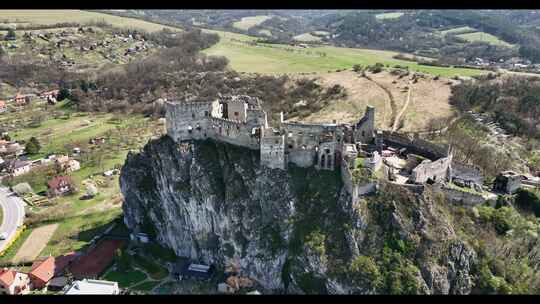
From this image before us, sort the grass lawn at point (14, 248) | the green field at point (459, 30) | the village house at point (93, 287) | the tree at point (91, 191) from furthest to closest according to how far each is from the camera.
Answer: the green field at point (459, 30) → the tree at point (91, 191) → the grass lawn at point (14, 248) → the village house at point (93, 287)

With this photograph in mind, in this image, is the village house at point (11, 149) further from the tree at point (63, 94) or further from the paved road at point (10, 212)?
the tree at point (63, 94)

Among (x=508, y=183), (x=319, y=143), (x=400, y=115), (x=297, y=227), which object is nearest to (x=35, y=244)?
(x=297, y=227)

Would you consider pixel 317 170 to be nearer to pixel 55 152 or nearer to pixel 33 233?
pixel 33 233

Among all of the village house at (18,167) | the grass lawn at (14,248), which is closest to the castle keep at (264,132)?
the grass lawn at (14,248)

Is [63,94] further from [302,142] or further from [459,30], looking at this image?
[459,30]

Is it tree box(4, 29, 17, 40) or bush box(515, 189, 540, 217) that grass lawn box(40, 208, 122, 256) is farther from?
tree box(4, 29, 17, 40)

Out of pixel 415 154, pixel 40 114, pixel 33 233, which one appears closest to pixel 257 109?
pixel 415 154
